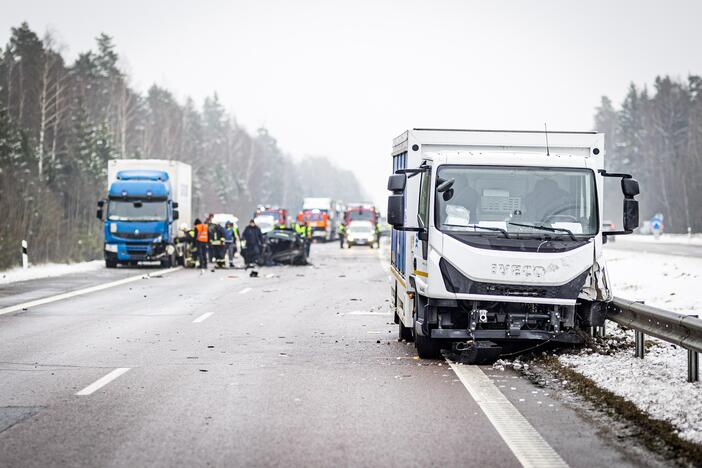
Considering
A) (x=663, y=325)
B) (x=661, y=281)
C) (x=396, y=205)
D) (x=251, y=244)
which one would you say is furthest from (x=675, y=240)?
(x=663, y=325)

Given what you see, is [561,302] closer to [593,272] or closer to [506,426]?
[593,272]

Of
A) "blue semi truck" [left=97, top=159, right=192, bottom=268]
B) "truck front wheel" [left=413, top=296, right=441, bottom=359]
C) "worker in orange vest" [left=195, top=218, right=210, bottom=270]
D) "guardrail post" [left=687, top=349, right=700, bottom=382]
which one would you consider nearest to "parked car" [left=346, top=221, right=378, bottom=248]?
"worker in orange vest" [left=195, top=218, right=210, bottom=270]

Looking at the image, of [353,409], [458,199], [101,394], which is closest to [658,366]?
[458,199]

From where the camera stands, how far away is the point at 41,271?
32906 mm

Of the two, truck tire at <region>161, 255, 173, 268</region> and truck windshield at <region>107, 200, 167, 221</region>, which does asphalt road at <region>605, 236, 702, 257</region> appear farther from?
truck windshield at <region>107, 200, 167, 221</region>

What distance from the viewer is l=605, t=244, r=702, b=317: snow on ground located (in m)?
20.6

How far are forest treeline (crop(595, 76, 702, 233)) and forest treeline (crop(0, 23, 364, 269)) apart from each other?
50.2 meters

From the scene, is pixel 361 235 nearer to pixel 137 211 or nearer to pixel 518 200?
pixel 137 211

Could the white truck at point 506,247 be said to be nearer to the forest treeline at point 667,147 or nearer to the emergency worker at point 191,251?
the emergency worker at point 191,251

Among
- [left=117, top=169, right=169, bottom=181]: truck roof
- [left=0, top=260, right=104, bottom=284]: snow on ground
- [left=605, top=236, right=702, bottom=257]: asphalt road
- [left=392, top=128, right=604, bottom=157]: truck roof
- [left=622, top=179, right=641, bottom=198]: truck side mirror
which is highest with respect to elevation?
[left=117, top=169, right=169, bottom=181]: truck roof

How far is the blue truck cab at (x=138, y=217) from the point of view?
35.6m

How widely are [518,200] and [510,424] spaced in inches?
156

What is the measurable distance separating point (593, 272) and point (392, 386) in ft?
8.95

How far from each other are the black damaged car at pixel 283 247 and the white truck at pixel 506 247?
27.8 metres
